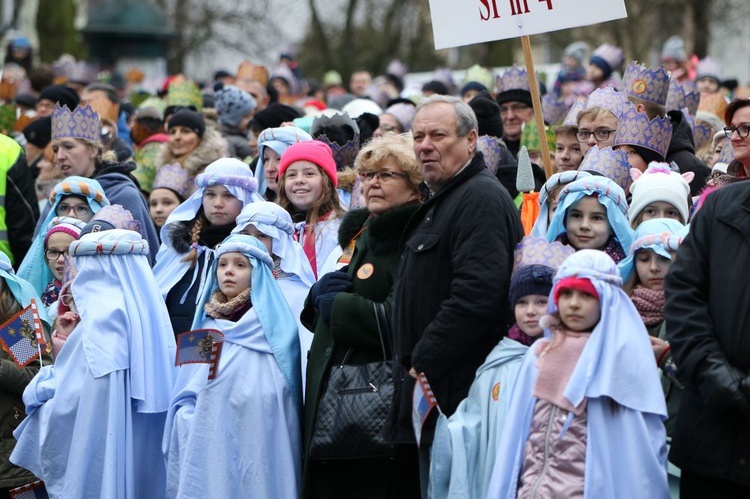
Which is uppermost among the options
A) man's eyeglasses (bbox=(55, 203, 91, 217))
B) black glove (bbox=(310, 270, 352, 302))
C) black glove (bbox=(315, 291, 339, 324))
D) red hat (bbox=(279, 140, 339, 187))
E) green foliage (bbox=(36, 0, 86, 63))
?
green foliage (bbox=(36, 0, 86, 63))

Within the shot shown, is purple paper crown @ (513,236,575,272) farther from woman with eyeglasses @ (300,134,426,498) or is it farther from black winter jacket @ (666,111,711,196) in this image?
black winter jacket @ (666,111,711,196)

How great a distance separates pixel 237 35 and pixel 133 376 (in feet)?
117

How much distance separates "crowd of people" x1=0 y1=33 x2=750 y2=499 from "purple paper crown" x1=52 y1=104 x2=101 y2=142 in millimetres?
21

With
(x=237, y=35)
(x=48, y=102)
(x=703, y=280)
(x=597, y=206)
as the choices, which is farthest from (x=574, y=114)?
(x=237, y=35)

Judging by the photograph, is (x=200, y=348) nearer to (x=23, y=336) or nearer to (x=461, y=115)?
(x=23, y=336)

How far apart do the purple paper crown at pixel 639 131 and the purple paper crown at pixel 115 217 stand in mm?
2988

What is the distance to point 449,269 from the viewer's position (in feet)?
20.4

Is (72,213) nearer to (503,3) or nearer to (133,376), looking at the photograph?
(133,376)

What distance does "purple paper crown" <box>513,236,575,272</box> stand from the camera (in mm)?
6004

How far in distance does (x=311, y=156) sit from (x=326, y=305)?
1854 mm

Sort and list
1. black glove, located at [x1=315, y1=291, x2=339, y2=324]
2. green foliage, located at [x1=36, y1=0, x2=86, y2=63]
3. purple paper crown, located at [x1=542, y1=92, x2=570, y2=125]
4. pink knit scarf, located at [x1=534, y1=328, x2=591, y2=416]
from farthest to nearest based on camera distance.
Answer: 1. green foliage, located at [x1=36, y1=0, x2=86, y2=63]
2. purple paper crown, located at [x1=542, y1=92, x2=570, y2=125]
3. black glove, located at [x1=315, y1=291, x2=339, y2=324]
4. pink knit scarf, located at [x1=534, y1=328, x2=591, y2=416]

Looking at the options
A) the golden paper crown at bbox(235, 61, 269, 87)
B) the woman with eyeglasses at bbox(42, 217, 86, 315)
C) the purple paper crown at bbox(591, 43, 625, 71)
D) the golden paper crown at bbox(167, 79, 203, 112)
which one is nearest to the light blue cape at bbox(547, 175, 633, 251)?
the woman with eyeglasses at bbox(42, 217, 86, 315)

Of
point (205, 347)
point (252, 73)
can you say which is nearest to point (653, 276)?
point (205, 347)

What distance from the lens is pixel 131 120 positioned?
1459cm
